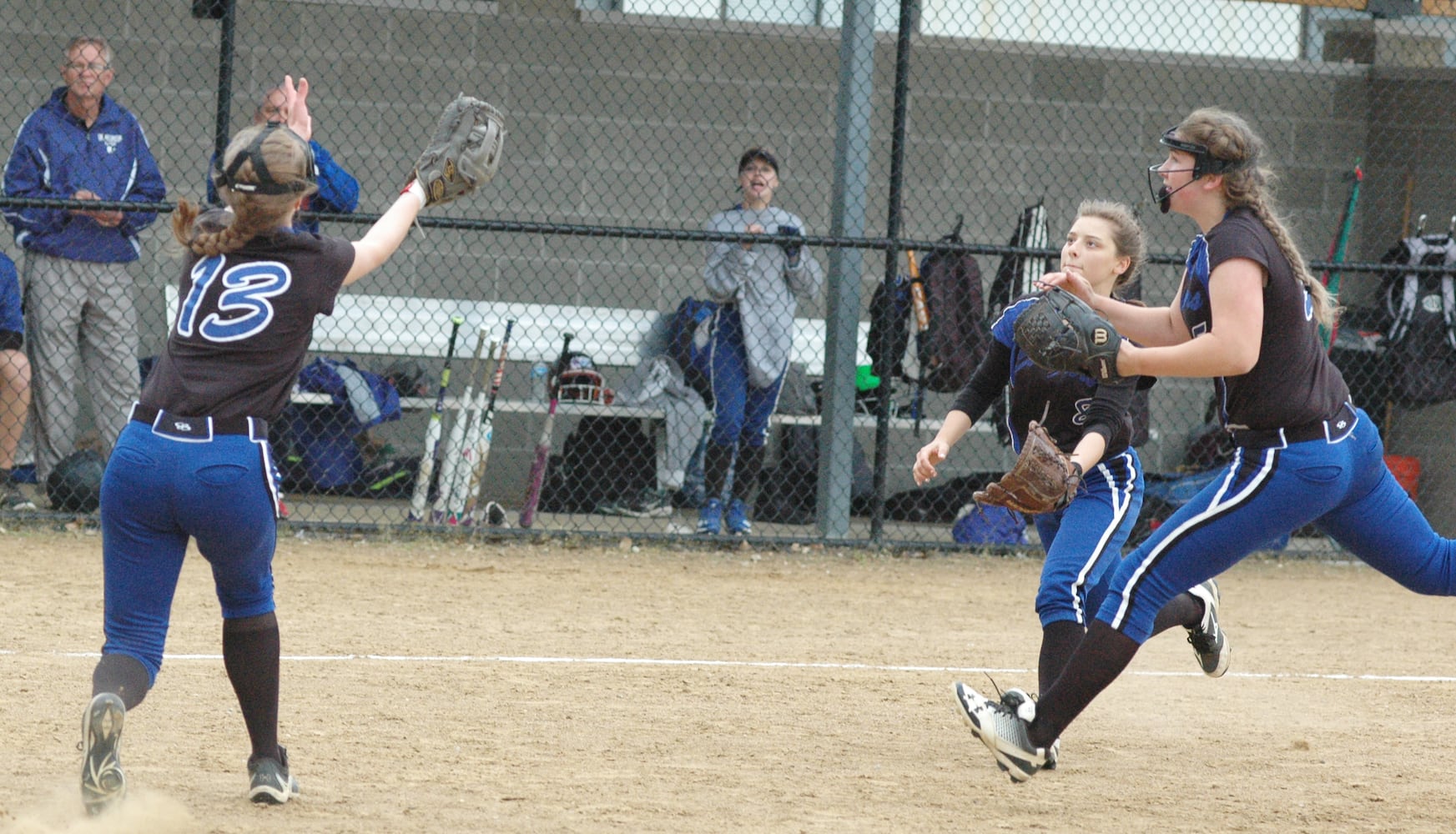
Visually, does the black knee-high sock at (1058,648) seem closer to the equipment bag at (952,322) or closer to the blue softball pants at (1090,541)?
the blue softball pants at (1090,541)

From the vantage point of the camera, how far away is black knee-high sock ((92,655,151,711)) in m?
3.26

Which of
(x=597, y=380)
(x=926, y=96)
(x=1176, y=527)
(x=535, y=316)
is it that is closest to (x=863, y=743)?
(x=1176, y=527)

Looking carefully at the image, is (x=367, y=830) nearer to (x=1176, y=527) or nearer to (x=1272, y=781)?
(x=1176, y=527)

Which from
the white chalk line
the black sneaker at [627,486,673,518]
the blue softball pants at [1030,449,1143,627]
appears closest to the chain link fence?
the black sneaker at [627,486,673,518]

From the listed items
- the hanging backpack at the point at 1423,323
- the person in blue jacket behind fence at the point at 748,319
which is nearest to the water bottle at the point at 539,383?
the person in blue jacket behind fence at the point at 748,319

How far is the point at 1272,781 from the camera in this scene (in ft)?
13.6

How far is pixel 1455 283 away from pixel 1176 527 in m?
6.18

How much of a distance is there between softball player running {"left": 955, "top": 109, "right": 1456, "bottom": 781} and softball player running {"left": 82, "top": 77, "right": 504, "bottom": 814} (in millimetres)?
1735

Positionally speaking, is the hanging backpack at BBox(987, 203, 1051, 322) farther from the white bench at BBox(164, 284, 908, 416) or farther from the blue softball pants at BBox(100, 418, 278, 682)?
the blue softball pants at BBox(100, 418, 278, 682)

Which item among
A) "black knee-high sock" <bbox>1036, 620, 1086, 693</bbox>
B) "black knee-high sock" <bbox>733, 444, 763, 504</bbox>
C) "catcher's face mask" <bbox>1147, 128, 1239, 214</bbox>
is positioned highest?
"catcher's face mask" <bbox>1147, 128, 1239, 214</bbox>

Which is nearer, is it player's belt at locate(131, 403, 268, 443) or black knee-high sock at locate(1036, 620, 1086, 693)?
player's belt at locate(131, 403, 268, 443)

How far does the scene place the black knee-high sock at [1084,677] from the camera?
145 inches

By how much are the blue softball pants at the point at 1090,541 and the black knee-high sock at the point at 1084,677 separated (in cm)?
43

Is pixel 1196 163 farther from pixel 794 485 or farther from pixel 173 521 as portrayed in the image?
pixel 794 485
